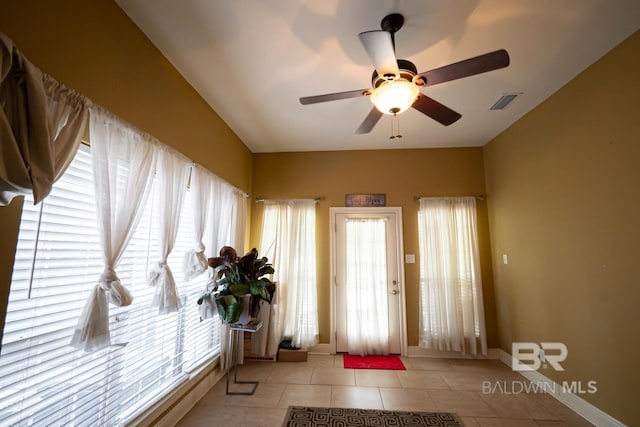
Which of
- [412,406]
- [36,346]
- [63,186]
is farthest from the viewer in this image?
[412,406]

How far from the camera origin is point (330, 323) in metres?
3.77

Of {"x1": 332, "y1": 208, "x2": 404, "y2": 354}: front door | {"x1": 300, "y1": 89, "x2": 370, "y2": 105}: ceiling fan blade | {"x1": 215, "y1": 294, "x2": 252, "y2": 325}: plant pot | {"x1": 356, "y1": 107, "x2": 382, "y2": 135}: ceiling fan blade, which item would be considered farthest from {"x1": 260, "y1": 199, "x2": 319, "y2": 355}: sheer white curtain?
{"x1": 300, "y1": 89, "x2": 370, "y2": 105}: ceiling fan blade

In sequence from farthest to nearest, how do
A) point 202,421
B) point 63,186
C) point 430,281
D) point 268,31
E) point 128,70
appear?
point 430,281, point 202,421, point 268,31, point 128,70, point 63,186

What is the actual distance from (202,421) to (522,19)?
3999 millimetres

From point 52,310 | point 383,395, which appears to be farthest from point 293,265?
point 52,310

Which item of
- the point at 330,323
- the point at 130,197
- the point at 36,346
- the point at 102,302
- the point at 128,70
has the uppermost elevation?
the point at 128,70

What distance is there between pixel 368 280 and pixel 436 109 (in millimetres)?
2560

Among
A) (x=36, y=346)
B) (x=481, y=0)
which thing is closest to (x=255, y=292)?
(x=36, y=346)

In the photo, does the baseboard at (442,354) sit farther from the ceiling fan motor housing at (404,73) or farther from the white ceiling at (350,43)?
the ceiling fan motor housing at (404,73)

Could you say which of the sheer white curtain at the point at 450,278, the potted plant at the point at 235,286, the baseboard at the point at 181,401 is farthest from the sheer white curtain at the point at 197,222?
the sheer white curtain at the point at 450,278

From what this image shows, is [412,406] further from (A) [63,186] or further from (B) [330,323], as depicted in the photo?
(A) [63,186]

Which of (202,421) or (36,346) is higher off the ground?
(36,346)

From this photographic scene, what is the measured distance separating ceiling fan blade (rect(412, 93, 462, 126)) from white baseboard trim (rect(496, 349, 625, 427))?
2735mm

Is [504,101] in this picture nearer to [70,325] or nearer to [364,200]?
[364,200]
